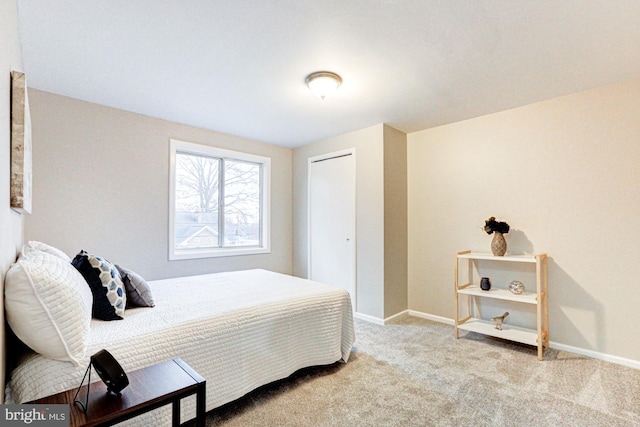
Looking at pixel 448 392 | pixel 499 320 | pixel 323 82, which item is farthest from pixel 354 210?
pixel 448 392

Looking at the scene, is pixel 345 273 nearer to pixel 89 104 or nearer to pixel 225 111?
pixel 225 111

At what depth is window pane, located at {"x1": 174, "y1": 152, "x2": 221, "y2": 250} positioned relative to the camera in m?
3.69

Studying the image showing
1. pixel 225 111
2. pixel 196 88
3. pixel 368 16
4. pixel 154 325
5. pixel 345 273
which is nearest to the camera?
pixel 154 325

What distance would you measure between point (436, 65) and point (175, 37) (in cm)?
185

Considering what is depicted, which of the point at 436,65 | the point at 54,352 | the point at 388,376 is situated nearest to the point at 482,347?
the point at 388,376

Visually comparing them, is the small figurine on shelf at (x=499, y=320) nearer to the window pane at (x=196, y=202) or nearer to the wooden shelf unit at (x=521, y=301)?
the wooden shelf unit at (x=521, y=301)

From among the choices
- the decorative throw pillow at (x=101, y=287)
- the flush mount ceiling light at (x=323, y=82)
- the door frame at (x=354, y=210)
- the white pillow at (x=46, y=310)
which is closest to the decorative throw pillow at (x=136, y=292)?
the decorative throw pillow at (x=101, y=287)

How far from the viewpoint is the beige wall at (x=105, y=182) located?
2719 millimetres

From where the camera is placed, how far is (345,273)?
3.95 m

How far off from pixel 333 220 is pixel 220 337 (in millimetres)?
2516

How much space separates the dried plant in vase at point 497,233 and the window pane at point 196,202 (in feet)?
10.6

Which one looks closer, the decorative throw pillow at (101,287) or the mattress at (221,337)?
the mattress at (221,337)

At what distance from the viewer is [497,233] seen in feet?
9.85

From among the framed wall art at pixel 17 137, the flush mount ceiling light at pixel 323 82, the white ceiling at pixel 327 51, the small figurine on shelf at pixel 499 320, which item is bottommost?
the small figurine on shelf at pixel 499 320
